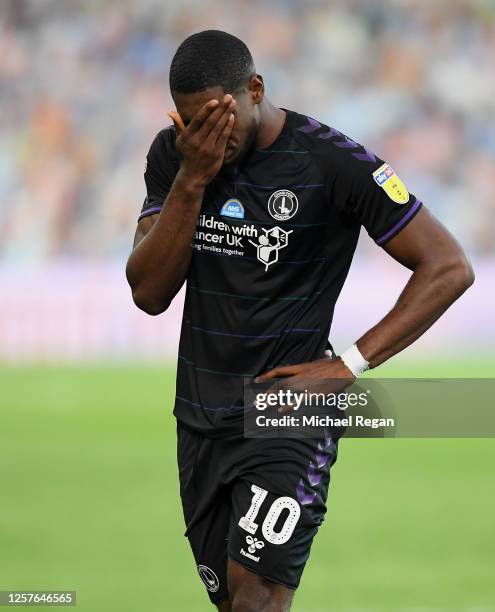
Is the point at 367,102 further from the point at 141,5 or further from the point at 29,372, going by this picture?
the point at 29,372

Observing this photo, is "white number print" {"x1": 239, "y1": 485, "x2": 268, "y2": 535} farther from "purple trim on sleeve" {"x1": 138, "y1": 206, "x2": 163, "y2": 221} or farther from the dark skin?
"purple trim on sleeve" {"x1": 138, "y1": 206, "x2": 163, "y2": 221}

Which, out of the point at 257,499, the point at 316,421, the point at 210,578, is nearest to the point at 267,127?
the point at 316,421

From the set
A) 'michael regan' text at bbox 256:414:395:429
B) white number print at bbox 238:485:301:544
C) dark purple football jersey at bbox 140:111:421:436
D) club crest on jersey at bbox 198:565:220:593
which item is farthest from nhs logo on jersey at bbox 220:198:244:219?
club crest on jersey at bbox 198:565:220:593

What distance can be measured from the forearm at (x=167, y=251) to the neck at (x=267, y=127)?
28 cm

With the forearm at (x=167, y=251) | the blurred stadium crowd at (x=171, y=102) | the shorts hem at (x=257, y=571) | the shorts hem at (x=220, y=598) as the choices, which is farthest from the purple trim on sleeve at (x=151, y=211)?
the blurred stadium crowd at (x=171, y=102)

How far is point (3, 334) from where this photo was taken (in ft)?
58.5

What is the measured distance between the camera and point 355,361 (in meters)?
3.92

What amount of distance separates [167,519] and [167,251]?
4711mm

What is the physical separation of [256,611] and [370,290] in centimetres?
1575

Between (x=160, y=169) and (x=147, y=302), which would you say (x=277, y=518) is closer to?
(x=147, y=302)

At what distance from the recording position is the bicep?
3898 millimetres

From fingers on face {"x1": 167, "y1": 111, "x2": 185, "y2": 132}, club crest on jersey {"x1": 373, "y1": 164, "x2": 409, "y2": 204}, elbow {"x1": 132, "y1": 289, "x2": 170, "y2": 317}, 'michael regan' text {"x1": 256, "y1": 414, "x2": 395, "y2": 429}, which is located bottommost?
'michael regan' text {"x1": 256, "y1": 414, "x2": 395, "y2": 429}

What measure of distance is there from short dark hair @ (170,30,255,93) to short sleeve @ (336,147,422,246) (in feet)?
1.47

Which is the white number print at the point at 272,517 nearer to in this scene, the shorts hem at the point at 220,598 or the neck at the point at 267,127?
the shorts hem at the point at 220,598
